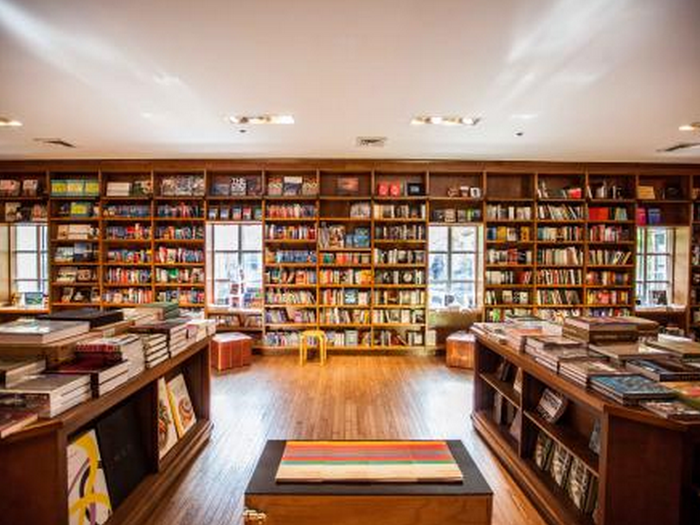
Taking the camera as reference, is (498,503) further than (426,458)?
Yes

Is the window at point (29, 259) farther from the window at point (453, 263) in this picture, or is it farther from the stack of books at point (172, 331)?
the window at point (453, 263)

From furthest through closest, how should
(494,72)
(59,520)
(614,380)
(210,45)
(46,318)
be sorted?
(494,72) < (210,45) < (46,318) < (614,380) < (59,520)

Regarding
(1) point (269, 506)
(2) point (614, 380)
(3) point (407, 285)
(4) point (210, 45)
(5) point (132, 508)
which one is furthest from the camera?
(3) point (407, 285)

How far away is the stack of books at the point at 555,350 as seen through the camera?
2.31m

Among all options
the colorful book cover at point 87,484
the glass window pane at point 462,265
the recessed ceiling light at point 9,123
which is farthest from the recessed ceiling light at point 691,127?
the recessed ceiling light at point 9,123

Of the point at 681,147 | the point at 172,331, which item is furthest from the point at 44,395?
the point at 681,147

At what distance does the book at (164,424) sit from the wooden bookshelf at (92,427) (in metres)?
0.05

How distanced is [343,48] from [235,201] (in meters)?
4.15

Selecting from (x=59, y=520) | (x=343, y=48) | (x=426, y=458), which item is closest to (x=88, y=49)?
(x=343, y=48)

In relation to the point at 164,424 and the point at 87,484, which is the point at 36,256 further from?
the point at 87,484

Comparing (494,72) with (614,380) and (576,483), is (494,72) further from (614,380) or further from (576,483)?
(576,483)

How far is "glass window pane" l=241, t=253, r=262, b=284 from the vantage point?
6676 millimetres

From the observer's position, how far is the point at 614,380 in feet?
6.44

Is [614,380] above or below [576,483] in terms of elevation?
above
